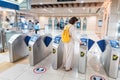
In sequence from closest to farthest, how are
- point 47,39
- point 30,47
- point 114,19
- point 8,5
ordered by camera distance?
1. point 30,47
2. point 47,39
3. point 8,5
4. point 114,19

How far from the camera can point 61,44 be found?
3.42 m

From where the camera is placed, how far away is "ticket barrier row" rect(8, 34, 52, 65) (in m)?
3.43

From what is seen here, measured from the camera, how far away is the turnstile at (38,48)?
342 cm

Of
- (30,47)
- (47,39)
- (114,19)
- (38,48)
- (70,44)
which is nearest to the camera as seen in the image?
(70,44)

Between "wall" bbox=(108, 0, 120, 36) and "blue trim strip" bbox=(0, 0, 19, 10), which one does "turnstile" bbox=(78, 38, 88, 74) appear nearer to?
"wall" bbox=(108, 0, 120, 36)

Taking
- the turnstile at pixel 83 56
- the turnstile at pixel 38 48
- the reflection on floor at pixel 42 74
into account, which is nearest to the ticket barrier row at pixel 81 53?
the turnstile at pixel 83 56

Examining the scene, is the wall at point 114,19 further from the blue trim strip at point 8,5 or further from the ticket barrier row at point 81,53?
the blue trim strip at point 8,5

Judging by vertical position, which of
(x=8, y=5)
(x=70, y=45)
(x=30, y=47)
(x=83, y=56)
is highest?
(x=8, y=5)

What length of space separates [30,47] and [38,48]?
0.38 m

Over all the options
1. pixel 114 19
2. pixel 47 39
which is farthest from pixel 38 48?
pixel 114 19

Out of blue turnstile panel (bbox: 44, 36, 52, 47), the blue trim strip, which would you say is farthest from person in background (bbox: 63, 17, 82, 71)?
the blue trim strip

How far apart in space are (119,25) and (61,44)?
10.9 feet

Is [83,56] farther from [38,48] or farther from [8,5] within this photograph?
[8,5]

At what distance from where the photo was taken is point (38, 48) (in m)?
3.75
